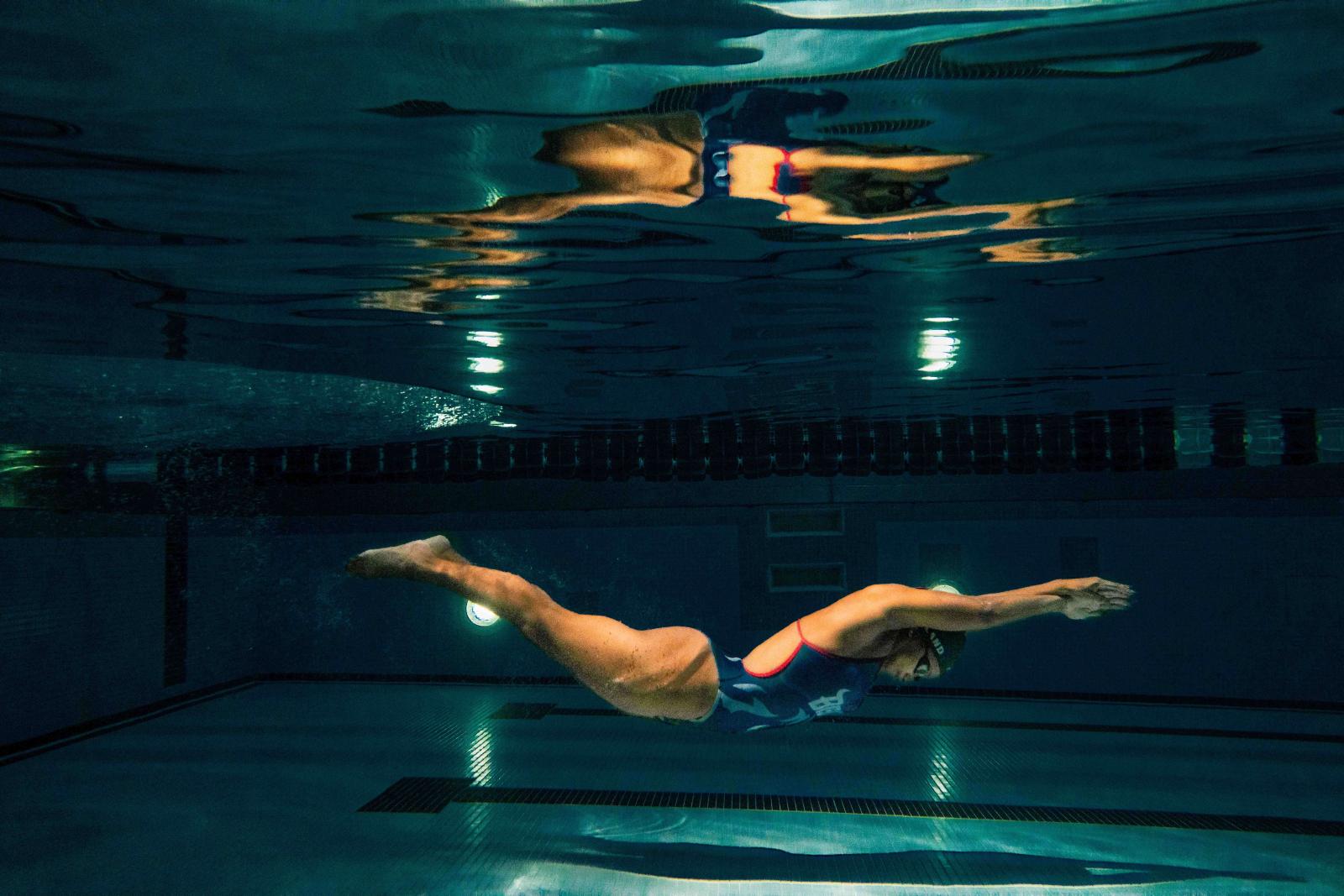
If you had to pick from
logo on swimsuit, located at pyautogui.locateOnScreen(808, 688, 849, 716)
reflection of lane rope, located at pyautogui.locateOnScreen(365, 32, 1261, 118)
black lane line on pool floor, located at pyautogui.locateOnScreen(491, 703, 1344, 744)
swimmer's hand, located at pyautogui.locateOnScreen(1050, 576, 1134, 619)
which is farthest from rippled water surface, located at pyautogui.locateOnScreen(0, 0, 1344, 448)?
black lane line on pool floor, located at pyautogui.locateOnScreen(491, 703, 1344, 744)

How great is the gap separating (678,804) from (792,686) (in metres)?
2.15

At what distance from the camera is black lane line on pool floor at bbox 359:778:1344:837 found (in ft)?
18.6

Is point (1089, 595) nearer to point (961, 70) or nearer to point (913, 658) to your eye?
point (913, 658)

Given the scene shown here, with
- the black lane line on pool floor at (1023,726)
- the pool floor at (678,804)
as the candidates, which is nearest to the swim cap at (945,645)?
the pool floor at (678,804)

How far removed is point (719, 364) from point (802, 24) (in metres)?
4.08

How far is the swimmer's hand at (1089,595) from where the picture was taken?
3.17 metres

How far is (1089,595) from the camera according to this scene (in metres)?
3.24

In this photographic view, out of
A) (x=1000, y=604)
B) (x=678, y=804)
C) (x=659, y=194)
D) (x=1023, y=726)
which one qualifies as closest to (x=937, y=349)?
(x=1000, y=604)

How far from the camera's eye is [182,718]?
8.75 m

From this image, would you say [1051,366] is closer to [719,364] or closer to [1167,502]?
[719,364]

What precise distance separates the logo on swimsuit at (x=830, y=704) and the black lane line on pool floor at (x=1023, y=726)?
13.1 ft

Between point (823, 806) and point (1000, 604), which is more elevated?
point (1000, 604)

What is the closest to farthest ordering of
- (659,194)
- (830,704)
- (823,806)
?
1. (659,194)
2. (830,704)
3. (823,806)

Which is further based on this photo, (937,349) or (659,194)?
(937,349)
